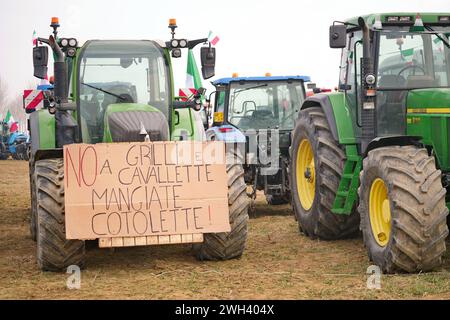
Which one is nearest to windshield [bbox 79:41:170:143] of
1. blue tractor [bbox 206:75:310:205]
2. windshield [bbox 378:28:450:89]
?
windshield [bbox 378:28:450:89]

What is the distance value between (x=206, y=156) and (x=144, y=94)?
4.47 ft

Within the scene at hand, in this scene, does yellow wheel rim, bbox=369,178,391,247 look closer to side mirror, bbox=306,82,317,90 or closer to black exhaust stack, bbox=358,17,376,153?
black exhaust stack, bbox=358,17,376,153

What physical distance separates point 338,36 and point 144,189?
96.0 inches

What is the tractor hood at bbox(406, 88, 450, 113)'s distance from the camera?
7.07 m

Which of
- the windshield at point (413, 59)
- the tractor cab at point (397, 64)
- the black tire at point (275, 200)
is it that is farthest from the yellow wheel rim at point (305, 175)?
the black tire at point (275, 200)

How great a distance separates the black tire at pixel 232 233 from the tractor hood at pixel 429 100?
183cm

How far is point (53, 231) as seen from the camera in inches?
272

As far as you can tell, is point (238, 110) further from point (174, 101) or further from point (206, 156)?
point (206, 156)

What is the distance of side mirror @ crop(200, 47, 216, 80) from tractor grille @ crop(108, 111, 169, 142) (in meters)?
0.92

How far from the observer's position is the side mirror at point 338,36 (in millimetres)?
7562

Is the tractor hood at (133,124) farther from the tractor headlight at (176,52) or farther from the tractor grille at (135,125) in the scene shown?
the tractor headlight at (176,52)

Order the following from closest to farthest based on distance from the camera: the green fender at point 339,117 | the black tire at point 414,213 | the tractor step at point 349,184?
the black tire at point 414,213
the tractor step at point 349,184
the green fender at point 339,117

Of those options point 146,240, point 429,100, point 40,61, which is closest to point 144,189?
point 146,240

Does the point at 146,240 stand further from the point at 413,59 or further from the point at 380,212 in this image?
the point at 413,59
